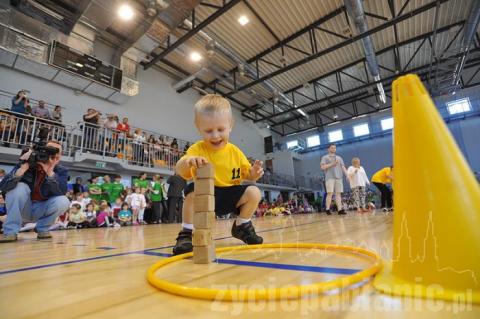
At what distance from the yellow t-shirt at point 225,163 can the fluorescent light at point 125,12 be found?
6357mm

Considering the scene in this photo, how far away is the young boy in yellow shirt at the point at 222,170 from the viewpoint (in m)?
1.35

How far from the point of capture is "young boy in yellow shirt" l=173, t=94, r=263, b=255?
1349mm

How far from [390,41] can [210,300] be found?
1199cm

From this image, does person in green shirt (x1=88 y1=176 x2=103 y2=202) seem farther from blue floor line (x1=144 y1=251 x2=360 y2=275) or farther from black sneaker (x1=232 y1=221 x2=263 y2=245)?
blue floor line (x1=144 y1=251 x2=360 y2=275)

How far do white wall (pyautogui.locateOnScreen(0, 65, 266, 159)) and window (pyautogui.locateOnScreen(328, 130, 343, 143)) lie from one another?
23.1 ft

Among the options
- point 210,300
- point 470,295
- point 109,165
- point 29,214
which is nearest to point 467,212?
point 470,295

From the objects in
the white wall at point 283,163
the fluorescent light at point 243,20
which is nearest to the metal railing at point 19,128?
the fluorescent light at point 243,20

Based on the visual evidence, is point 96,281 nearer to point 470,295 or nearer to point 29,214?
point 470,295

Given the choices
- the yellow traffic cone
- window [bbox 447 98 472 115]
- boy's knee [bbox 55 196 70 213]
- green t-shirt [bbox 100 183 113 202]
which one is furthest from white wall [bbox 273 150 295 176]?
the yellow traffic cone

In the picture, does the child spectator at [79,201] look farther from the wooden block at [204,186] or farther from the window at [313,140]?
the window at [313,140]

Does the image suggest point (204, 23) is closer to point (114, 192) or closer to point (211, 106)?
point (114, 192)

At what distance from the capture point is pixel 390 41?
9.77 m

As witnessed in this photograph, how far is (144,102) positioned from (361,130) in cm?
1359

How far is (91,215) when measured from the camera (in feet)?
17.9
